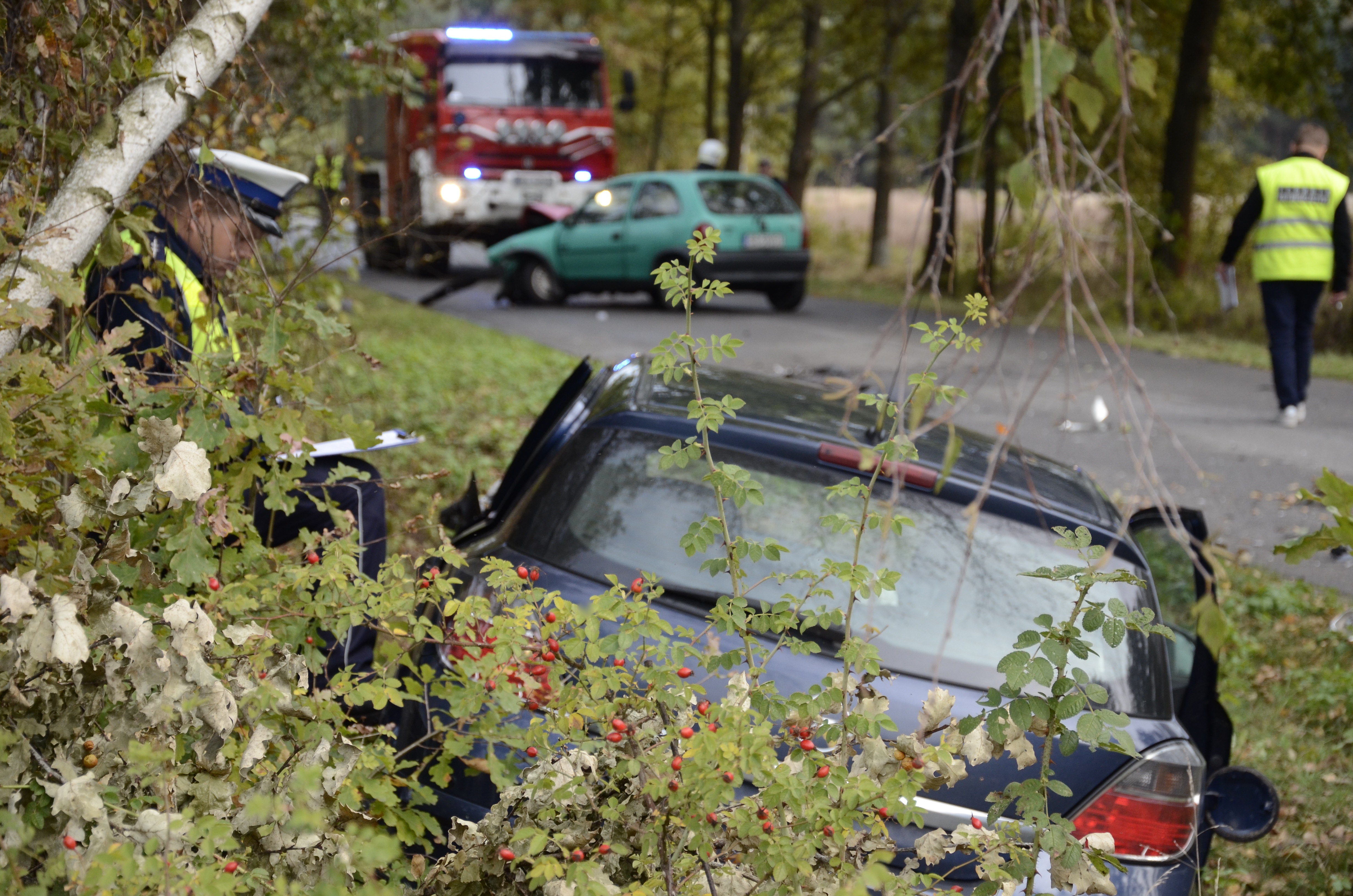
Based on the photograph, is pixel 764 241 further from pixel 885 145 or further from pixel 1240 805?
pixel 1240 805

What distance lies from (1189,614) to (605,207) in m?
13.7

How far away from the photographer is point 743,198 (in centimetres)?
1598

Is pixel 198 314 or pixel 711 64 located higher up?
pixel 711 64

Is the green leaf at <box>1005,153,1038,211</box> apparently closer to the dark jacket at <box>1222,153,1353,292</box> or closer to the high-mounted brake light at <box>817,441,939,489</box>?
the high-mounted brake light at <box>817,441,939,489</box>

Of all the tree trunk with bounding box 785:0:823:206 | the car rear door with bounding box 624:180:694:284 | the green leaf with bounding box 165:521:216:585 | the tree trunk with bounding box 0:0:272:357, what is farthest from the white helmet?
the green leaf with bounding box 165:521:216:585

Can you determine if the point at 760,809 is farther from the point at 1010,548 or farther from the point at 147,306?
the point at 147,306

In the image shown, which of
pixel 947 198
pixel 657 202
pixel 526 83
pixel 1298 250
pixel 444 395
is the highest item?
pixel 526 83

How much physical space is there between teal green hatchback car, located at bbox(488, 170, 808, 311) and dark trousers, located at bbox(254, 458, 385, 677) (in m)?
11.8

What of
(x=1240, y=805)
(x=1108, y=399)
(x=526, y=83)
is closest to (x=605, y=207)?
(x=526, y=83)

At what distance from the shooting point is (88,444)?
2.09 m

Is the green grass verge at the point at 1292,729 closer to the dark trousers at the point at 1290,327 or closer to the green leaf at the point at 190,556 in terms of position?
the green leaf at the point at 190,556

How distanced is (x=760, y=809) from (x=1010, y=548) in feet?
4.83

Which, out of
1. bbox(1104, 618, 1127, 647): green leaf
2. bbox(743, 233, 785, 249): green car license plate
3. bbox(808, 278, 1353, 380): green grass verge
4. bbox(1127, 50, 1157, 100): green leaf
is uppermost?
bbox(1127, 50, 1157, 100): green leaf

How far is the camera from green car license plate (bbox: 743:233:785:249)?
1559cm
